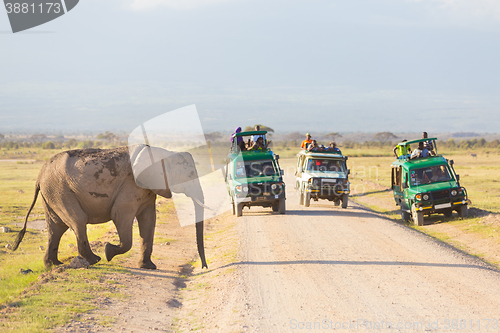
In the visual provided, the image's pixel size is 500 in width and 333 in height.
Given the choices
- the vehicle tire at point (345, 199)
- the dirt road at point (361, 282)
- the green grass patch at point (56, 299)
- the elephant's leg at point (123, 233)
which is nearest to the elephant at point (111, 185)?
the elephant's leg at point (123, 233)

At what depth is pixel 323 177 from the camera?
68.7ft

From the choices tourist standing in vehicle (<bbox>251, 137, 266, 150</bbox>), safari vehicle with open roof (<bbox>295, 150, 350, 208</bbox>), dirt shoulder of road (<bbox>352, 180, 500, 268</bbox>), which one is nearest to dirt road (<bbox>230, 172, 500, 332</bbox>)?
dirt shoulder of road (<bbox>352, 180, 500, 268</bbox>)

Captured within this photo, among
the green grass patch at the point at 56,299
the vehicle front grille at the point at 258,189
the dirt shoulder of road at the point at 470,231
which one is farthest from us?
the vehicle front grille at the point at 258,189

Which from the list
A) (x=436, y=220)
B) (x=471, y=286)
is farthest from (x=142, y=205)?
(x=436, y=220)

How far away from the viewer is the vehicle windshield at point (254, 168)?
20.0 metres

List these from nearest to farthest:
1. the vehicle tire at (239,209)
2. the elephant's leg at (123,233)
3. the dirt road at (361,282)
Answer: the dirt road at (361,282) < the elephant's leg at (123,233) < the vehicle tire at (239,209)

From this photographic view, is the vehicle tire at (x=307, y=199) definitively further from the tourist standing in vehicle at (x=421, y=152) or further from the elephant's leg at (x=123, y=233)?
the elephant's leg at (x=123, y=233)

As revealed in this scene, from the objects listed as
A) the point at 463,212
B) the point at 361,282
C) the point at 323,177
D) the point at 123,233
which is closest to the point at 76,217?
the point at 123,233

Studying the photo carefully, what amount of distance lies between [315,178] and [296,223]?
419cm

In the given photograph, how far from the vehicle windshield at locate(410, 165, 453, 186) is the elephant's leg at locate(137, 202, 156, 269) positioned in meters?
11.1

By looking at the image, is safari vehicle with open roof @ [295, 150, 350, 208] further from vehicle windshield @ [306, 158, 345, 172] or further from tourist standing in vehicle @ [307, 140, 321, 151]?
tourist standing in vehicle @ [307, 140, 321, 151]

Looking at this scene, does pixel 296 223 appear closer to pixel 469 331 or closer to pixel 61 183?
pixel 61 183

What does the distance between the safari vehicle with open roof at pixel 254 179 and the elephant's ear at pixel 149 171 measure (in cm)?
835

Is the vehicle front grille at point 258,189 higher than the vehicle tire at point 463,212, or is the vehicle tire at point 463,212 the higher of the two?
the vehicle front grille at point 258,189
